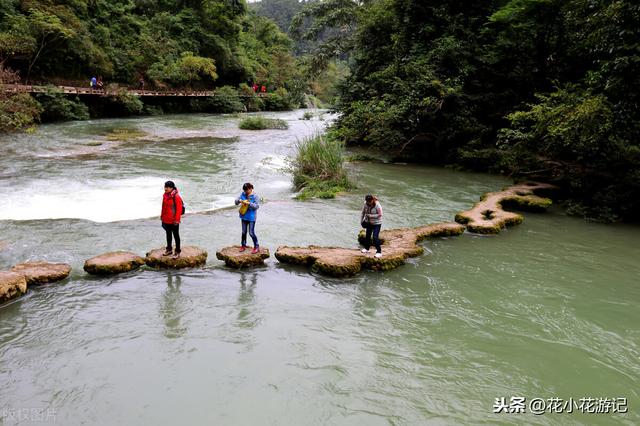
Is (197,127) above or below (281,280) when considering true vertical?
above

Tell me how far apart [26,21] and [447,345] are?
34.3m

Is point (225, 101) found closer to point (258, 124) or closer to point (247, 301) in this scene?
point (258, 124)

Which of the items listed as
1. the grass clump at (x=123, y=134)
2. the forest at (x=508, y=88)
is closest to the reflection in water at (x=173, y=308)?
the forest at (x=508, y=88)

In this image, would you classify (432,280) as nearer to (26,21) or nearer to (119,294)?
(119,294)

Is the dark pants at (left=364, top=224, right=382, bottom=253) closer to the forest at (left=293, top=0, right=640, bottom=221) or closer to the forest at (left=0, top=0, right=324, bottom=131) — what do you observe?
the forest at (left=293, top=0, right=640, bottom=221)

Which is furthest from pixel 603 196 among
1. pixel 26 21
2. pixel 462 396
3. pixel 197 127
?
pixel 26 21

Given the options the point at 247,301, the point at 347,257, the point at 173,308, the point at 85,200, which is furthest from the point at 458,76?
the point at 173,308

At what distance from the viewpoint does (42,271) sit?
7.72m

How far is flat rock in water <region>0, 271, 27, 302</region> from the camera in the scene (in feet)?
22.7

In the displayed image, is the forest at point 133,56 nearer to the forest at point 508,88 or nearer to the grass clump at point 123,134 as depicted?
the grass clump at point 123,134

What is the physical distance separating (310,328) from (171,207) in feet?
11.4

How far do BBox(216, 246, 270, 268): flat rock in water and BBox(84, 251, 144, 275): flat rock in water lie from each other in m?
1.55

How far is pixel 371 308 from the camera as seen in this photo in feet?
23.9

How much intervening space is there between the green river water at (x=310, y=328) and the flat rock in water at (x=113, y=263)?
0.59 ft
